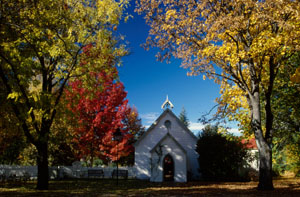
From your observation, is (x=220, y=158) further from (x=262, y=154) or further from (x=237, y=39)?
(x=237, y=39)

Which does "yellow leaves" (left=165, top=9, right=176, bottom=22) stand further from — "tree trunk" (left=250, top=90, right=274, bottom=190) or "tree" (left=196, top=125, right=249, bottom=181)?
"tree" (left=196, top=125, right=249, bottom=181)

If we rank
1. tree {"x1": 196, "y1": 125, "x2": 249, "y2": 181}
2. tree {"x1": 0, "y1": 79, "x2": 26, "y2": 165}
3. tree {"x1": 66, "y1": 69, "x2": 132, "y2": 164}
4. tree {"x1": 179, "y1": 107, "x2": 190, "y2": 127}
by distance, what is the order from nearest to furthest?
1. tree {"x1": 0, "y1": 79, "x2": 26, "y2": 165}
2. tree {"x1": 196, "y1": 125, "x2": 249, "y2": 181}
3. tree {"x1": 66, "y1": 69, "x2": 132, "y2": 164}
4. tree {"x1": 179, "y1": 107, "x2": 190, "y2": 127}

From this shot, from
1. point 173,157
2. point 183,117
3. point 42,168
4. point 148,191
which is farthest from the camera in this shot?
point 183,117

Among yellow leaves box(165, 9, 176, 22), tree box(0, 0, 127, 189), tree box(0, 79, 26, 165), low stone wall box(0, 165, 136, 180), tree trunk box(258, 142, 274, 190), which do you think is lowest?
low stone wall box(0, 165, 136, 180)

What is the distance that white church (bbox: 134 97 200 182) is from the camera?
21547 mm

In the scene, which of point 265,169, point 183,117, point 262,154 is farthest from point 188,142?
point 183,117

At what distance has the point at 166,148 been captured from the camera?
71.5 ft

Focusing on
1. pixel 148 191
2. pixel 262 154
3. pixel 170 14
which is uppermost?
pixel 170 14

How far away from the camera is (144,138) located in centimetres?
2577

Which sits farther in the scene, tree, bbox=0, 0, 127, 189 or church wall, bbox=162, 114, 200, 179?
church wall, bbox=162, 114, 200, 179

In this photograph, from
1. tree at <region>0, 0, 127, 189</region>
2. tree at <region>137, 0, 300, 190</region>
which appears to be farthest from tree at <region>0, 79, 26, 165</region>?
tree at <region>137, 0, 300, 190</region>

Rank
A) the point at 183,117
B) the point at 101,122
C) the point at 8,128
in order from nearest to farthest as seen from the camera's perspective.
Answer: the point at 8,128, the point at 101,122, the point at 183,117

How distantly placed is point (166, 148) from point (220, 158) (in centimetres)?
537

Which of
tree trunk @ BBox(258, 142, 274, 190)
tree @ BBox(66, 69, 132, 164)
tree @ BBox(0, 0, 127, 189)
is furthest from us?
tree @ BBox(66, 69, 132, 164)
